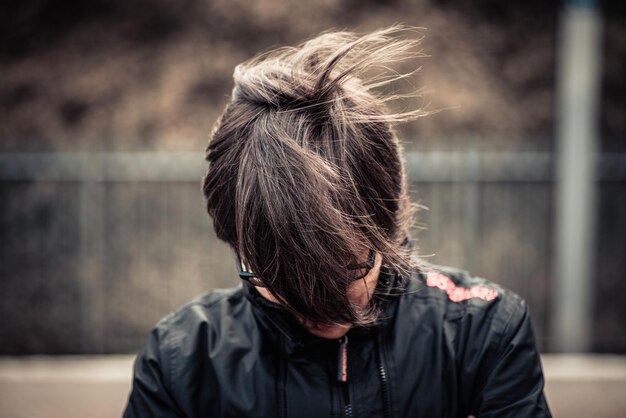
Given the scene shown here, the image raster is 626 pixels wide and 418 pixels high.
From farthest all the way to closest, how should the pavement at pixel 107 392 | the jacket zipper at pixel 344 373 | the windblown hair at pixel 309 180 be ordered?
the pavement at pixel 107 392, the jacket zipper at pixel 344 373, the windblown hair at pixel 309 180

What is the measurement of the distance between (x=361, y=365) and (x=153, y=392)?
18.6 inches

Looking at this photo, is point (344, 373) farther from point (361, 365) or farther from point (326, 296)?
point (326, 296)

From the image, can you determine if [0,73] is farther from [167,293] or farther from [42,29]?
[167,293]

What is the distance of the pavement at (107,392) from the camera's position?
4793mm

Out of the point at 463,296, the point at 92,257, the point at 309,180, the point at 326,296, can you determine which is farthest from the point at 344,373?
the point at 92,257

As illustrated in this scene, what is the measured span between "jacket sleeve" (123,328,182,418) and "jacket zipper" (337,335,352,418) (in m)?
0.38

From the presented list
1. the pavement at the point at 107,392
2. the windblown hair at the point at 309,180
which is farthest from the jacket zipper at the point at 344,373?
the pavement at the point at 107,392

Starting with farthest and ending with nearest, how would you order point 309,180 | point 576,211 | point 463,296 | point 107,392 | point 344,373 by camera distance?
point 576,211 < point 107,392 < point 463,296 < point 344,373 < point 309,180

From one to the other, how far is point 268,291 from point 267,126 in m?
0.34

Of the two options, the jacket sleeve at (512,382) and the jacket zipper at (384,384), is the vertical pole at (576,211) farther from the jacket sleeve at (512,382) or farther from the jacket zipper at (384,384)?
the jacket zipper at (384,384)

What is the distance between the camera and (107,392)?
4.80 meters

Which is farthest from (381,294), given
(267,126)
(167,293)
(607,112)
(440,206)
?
(607,112)

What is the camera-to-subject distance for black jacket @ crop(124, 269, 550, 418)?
5.08 feet

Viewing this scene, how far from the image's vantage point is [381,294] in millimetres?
1580
